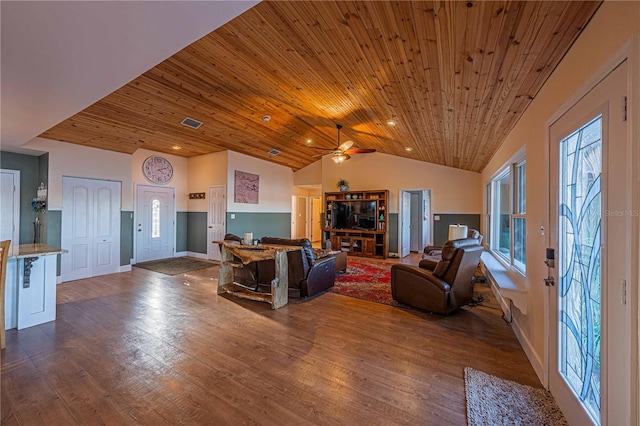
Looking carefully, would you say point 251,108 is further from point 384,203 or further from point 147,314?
point 384,203

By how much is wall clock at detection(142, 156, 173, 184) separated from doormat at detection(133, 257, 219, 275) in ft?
6.93

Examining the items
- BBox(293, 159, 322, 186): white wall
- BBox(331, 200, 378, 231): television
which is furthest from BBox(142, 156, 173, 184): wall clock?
BBox(331, 200, 378, 231): television

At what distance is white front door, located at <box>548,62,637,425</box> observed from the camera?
1163mm

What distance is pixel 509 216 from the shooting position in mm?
3895

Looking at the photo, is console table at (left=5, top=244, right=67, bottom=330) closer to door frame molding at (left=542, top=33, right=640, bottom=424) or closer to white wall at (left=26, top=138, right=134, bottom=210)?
white wall at (left=26, top=138, right=134, bottom=210)

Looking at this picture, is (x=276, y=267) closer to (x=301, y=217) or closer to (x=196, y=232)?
(x=196, y=232)

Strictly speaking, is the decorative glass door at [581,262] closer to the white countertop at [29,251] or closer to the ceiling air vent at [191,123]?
the white countertop at [29,251]

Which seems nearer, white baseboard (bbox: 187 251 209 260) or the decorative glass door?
the decorative glass door

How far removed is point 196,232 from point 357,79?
640 centimetres

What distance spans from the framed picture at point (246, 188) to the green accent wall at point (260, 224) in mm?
409

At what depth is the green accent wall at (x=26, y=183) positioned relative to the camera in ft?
15.9

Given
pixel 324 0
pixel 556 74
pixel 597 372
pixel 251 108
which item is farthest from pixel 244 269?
pixel 556 74

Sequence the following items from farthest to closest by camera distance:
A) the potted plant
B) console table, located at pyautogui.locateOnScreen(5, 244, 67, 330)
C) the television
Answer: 1. the potted plant
2. the television
3. console table, located at pyautogui.locateOnScreen(5, 244, 67, 330)

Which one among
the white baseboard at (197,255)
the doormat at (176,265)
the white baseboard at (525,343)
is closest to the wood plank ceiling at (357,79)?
the white baseboard at (525,343)
